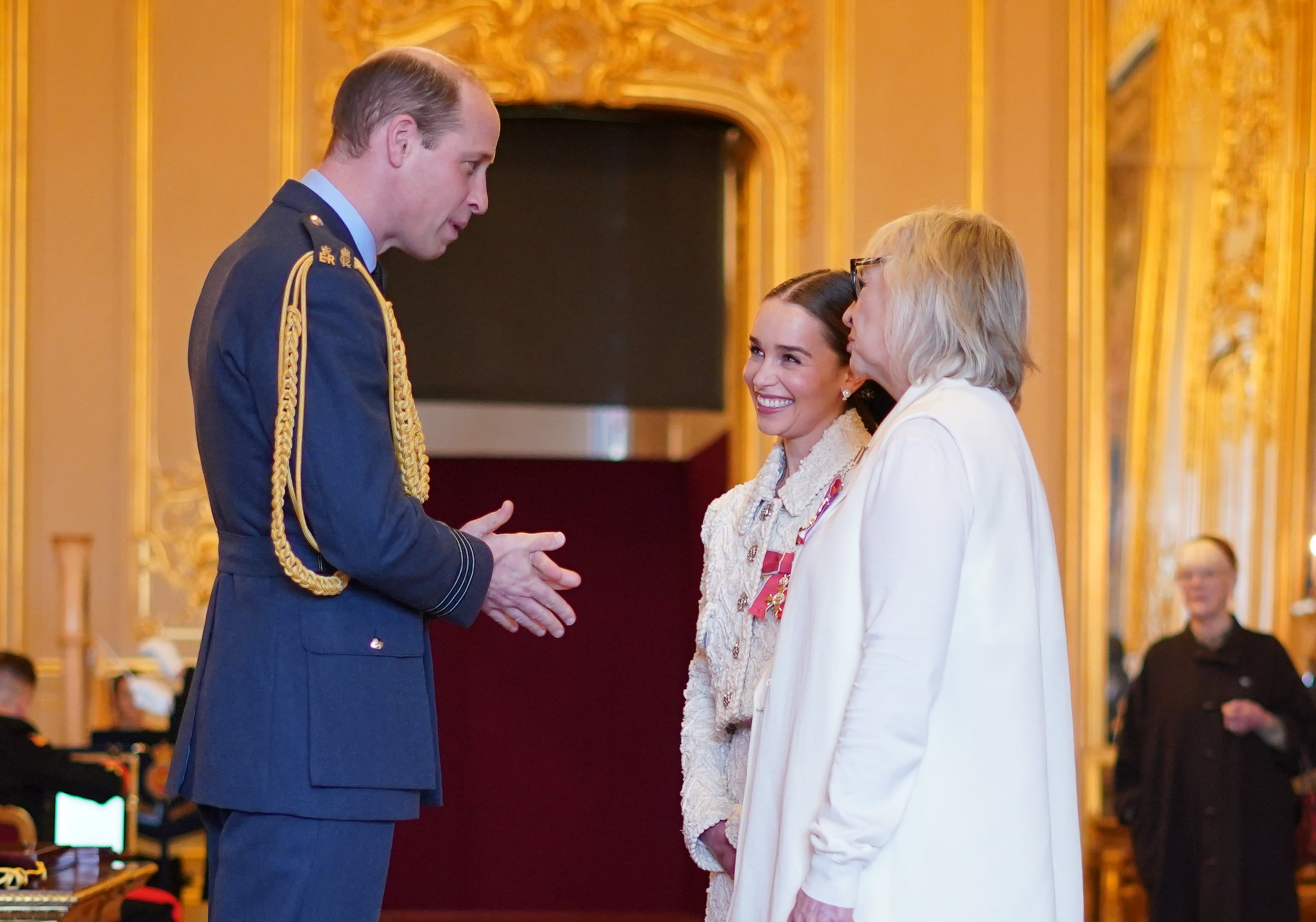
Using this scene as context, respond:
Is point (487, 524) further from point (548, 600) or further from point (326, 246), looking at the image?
point (326, 246)

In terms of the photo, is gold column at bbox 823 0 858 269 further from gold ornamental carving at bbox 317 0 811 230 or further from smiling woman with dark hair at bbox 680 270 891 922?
smiling woman with dark hair at bbox 680 270 891 922

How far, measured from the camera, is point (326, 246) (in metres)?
2.01

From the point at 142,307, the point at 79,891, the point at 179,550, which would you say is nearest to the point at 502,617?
the point at 79,891

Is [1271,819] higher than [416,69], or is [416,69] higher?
[416,69]

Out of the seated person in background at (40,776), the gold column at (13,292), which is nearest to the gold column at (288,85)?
the gold column at (13,292)

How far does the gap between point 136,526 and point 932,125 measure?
3500 mm

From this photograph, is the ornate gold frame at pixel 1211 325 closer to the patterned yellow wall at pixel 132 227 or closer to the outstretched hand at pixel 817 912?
the patterned yellow wall at pixel 132 227

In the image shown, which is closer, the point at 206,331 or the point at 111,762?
the point at 206,331

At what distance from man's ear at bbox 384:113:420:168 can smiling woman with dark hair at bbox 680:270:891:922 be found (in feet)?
2.12

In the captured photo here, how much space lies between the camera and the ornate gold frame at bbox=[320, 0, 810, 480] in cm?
591

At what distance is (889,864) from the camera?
5.84ft

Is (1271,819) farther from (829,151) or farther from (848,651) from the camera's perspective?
(848,651)

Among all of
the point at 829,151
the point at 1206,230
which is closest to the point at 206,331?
the point at 829,151

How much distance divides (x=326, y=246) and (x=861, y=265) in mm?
722
